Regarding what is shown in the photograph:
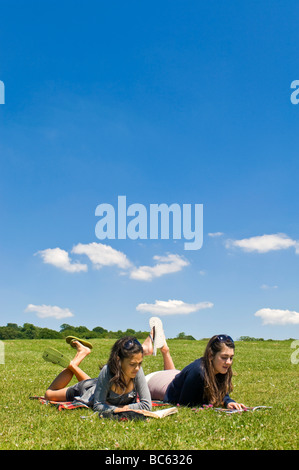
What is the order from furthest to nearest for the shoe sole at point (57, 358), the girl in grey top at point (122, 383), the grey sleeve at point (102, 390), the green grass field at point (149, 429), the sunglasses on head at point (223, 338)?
the shoe sole at point (57, 358) < the sunglasses on head at point (223, 338) < the grey sleeve at point (102, 390) < the girl in grey top at point (122, 383) < the green grass field at point (149, 429)

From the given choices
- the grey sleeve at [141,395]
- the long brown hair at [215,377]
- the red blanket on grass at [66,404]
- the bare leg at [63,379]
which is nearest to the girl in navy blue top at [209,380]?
the long brown hair at [215,377]

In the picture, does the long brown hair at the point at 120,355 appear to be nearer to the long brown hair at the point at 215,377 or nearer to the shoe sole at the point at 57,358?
the long brown hair at the point at 215,377

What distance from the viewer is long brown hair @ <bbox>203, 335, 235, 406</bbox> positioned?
9.09 m

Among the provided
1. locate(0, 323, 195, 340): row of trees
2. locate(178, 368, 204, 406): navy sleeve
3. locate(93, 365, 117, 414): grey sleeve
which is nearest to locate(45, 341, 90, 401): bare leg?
locate(93, 365, 117, 414): grey sleeve

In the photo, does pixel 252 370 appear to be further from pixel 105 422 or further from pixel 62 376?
pixel 105 422

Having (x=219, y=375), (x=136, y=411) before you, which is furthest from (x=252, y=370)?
(x=136, y=411)

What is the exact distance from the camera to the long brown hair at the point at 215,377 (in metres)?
9.09

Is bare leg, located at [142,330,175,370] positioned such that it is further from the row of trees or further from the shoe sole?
the row of trees

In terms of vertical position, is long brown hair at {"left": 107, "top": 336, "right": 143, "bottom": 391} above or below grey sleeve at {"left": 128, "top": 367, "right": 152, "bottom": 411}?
above

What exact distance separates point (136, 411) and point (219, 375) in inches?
85.0

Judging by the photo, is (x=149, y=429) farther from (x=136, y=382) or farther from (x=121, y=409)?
(x=136, y=382)

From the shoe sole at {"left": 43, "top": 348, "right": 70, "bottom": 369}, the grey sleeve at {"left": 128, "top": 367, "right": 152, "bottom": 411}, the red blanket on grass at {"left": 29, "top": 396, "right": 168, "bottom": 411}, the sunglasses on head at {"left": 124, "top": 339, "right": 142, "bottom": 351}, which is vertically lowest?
the red blanket on grass at {"left": 29, "top": 396, "right": 168, "bottom": 411}

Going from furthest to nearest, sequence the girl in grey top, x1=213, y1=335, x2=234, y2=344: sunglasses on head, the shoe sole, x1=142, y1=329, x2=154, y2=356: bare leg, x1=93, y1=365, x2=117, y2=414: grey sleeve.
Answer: x1=142, y1=329, x2=154, y2=356: bare leg → the shoe sole → x1=213, y1=335, x2=234, y2=344: sunglasses on head → x1=93, y1=365, x2=117, y2=414: grey sleeve → the girl in grey top

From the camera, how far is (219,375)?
9.49 metres
